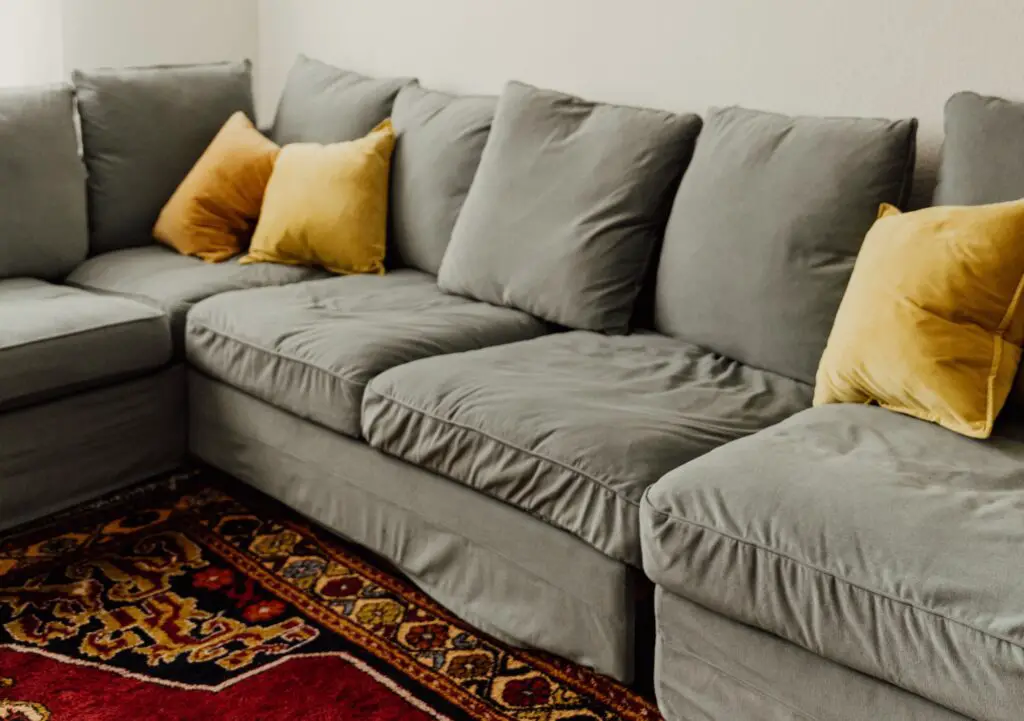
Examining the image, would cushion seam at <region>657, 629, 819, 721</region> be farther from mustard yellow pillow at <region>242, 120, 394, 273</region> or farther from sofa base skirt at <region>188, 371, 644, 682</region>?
mustard yellow pillow at <region>242, 120, 394, 273</region>

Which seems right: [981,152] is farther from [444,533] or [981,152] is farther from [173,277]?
[173,277]

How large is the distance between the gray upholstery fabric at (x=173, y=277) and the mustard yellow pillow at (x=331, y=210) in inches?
2.4

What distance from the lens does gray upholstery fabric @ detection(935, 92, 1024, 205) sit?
2.00 meters

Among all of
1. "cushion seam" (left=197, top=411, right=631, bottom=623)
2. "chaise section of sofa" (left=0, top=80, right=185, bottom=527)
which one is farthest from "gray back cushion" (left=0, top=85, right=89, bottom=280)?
"cushion seam" (left=197, top=411, right=631, bottom=623)

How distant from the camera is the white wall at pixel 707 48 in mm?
2305

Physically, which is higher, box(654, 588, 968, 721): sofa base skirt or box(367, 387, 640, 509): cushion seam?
box(367, 387, 640, 509): cushion seam

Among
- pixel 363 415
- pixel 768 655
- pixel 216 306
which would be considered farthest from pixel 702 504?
pixel 216 306

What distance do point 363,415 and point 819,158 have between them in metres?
1.01

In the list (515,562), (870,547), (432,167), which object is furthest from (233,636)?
(432,167)

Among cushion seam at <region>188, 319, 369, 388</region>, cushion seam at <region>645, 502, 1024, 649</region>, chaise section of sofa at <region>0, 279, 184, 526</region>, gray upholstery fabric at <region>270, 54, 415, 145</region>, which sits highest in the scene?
gray upholstery fabric at <region>270, 54, 415, 145</region>

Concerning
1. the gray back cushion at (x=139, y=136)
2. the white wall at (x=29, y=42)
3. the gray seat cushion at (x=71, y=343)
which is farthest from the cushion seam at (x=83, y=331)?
the white wall at (x=29, y=42)

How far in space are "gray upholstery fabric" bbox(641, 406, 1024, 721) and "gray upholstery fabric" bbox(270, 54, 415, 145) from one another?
1.73 metres

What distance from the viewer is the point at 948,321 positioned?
1887mm

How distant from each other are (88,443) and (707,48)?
168 cm
